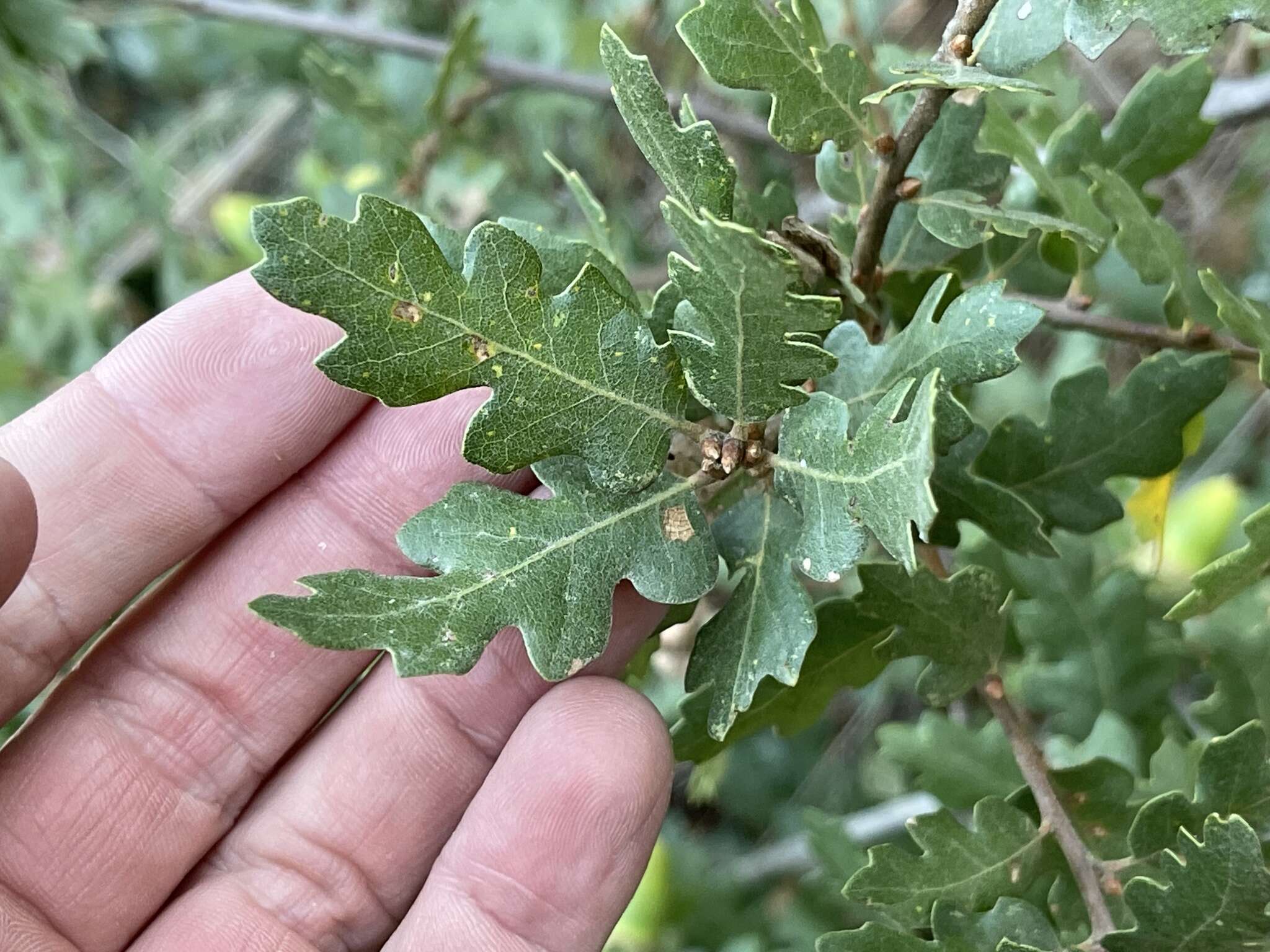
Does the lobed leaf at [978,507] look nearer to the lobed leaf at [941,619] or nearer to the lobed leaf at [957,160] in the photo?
the lobed leaf at [941,619]

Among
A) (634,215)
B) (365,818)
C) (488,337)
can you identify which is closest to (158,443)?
(365,818)

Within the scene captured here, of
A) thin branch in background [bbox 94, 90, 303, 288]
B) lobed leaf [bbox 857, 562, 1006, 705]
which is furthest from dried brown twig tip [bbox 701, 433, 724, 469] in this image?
thin branch in background [bbox 94, 90, 303, 288]

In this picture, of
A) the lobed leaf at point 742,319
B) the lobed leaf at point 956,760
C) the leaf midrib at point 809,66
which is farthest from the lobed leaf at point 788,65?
the lobed leaf at point 956,760

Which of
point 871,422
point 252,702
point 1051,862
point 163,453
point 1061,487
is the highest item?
point 871,422

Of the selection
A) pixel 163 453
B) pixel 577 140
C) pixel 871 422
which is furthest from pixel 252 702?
pixel 577 140

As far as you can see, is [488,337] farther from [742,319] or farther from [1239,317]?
[1239,317]

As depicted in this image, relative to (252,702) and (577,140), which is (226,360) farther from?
(577,140)

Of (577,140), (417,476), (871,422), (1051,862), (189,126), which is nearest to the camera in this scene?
(871,422)

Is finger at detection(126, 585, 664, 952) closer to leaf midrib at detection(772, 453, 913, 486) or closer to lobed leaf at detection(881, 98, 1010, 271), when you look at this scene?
leaf midrib at detection(772, 453, 913, 486)
